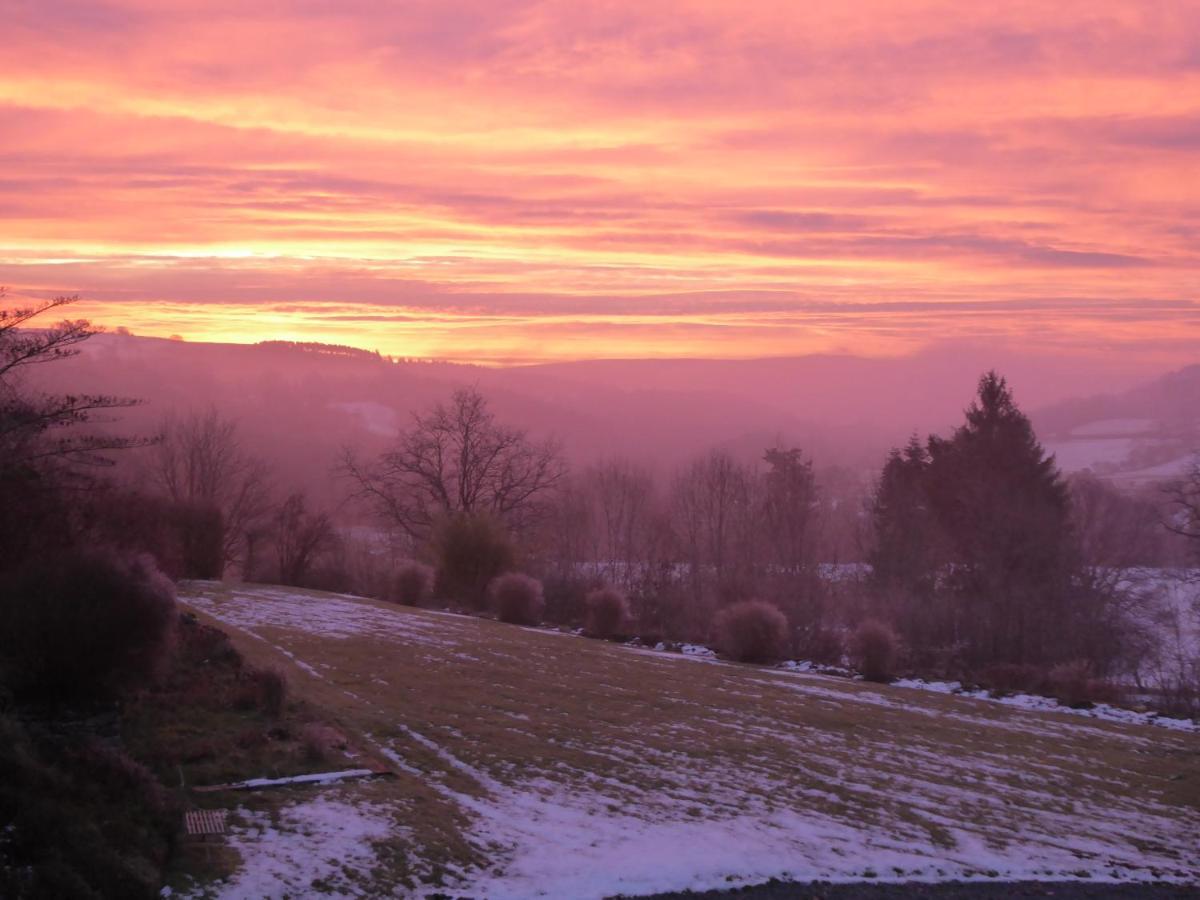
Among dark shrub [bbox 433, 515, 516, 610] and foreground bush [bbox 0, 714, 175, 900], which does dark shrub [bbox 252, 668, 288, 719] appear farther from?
dark shrub [bbox 433, 515, 516, 610]

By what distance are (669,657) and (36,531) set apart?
18.2 metres

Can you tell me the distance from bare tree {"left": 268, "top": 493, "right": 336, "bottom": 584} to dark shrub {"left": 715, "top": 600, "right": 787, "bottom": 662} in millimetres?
17257

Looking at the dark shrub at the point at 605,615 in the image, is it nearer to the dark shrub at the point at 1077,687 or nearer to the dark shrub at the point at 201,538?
the dark shrub at the point at 1077,687

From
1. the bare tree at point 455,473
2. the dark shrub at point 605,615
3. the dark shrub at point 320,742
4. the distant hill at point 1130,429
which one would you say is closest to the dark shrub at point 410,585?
the dark shrub at point 605,615

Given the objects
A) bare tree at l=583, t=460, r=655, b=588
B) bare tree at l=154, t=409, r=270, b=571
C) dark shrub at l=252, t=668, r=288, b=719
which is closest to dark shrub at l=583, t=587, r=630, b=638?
bare tree at l=154, t=409, r=270, b=571

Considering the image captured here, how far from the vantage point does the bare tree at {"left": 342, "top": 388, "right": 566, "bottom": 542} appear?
5531 centimetres

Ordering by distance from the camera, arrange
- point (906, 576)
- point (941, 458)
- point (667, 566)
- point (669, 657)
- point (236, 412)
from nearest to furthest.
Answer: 1. point (669, 657)
2. point (667, 566)
3. point (906, 576)
4. point (941, 458)
5. point (236, 412)

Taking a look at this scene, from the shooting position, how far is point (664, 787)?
1321 centimetres

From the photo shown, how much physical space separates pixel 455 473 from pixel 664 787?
44.1 meters

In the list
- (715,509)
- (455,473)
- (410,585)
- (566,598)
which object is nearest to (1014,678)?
(566,598)

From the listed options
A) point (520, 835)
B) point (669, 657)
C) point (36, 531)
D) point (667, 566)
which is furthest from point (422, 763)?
point (667, 566)

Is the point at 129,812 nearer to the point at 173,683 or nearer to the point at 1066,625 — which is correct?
the point at 173,683

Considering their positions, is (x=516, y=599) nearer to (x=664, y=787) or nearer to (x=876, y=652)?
(x=876, y=652)

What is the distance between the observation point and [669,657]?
27.9 meters
